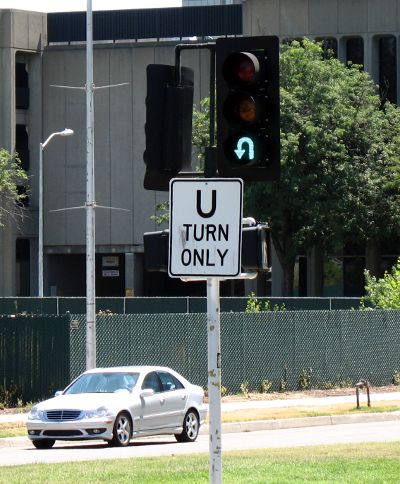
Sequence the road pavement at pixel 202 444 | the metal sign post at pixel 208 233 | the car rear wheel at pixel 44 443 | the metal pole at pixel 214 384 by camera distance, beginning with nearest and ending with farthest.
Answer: the metal pole at pixel 214 384 → the metal sign post at pixel 208 233 → the road pavement at pixel 202 444 → the car rear wheel at pixel 44 443

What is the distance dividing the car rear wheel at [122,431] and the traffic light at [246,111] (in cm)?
1210

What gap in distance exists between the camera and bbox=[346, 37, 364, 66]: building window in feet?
194

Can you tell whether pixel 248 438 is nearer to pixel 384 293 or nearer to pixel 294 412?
pixel 294 412

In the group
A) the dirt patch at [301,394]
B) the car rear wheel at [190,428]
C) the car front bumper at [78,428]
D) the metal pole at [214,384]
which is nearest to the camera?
the metal pole at [214,384]

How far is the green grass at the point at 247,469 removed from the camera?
43.0 feet

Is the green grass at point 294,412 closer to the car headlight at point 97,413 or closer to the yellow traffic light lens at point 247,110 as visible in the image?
the car headlight at point 97,413

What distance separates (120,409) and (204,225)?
1219 cm

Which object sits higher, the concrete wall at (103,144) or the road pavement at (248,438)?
the concrete wall at (103,144)

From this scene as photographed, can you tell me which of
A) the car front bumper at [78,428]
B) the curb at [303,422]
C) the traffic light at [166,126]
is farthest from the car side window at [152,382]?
the traffic light at [166,126]

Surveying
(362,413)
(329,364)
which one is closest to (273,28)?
(329,364)

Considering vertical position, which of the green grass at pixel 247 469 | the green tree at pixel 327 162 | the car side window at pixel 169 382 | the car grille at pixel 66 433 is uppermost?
the green tree at pixel 327 162

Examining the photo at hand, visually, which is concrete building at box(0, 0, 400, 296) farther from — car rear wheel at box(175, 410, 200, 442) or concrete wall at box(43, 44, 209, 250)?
car rear wheel at box(175, 410, 200, 442)

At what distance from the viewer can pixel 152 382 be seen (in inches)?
861

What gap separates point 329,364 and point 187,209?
79.4ft
